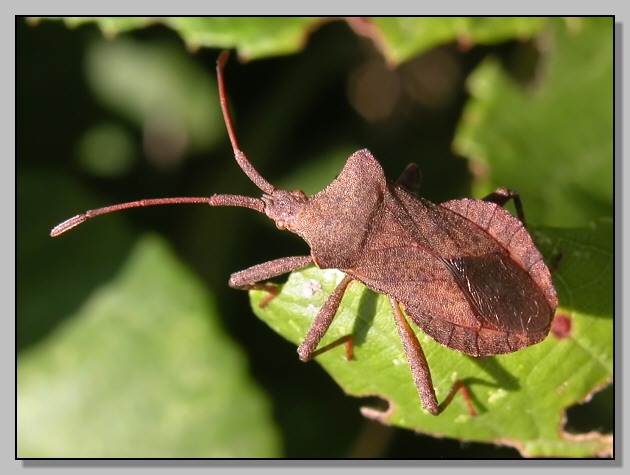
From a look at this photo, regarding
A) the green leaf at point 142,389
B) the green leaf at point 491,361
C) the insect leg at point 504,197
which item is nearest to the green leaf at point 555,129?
the insect leg at point 504,197

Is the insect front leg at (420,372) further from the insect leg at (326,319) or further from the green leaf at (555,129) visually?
the green leaf at (555,129)

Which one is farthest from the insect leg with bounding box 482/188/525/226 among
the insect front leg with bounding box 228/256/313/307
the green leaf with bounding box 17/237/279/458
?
the green leaf with bounding box 17/237/279/458

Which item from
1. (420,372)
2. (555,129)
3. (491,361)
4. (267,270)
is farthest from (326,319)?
(555,129)

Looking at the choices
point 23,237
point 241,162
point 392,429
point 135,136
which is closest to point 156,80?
point 135,136

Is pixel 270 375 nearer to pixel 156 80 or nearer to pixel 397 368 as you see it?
pixel 397 368

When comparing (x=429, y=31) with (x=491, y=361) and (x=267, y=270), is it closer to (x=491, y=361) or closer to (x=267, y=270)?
(x=267, y=270)
